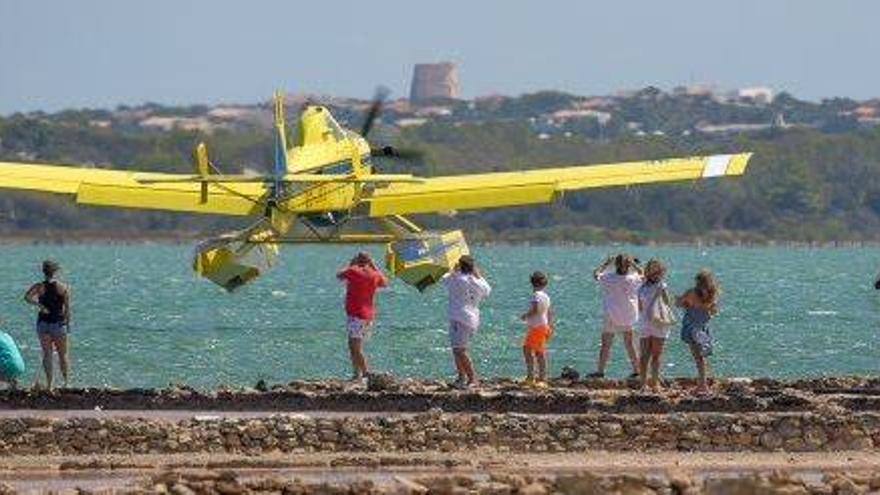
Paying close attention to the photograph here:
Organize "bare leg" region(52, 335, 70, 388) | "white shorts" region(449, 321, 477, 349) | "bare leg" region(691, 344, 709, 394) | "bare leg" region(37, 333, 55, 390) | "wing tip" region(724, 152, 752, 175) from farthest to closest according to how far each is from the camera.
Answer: "wing tip" region(724, 152, 752, 175) < "bare leg" region(52, 335, 70, 388) < "bare leg" region(37, 333, 55, 390) < "white shorts" region(449, 321, 477, 349) < "bare leg" region(691, 344, 709, 394)

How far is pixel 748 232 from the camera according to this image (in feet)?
569

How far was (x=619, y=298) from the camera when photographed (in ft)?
98.3

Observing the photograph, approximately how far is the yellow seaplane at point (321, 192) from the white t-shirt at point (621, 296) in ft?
17.2

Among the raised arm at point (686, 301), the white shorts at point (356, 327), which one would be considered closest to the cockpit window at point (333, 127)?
the white shorts at point (356, 327)

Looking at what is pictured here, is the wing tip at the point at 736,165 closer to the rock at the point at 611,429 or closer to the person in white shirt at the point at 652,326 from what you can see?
the person in white shirt at the point at 652,326

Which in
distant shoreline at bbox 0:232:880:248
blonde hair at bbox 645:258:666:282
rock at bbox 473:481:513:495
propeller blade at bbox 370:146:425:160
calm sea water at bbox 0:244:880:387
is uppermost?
propeller blade at bbox 370:146:425:160

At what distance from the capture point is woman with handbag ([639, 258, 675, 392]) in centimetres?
2781

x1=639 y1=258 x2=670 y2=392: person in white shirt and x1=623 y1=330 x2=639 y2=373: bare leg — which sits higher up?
x1=639 y1=258 x2=670 y2=392: person in white shirt

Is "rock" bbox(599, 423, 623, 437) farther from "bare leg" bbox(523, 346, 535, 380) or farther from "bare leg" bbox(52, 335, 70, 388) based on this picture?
"bare leg" bbox(52, 335, 70, 388)

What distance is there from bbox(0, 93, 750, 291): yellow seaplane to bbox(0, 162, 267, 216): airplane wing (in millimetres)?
11

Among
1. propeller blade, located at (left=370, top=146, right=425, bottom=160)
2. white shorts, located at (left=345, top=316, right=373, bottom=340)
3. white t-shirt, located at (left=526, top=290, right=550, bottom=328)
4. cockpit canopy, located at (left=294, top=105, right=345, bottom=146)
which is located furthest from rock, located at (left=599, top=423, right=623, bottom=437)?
propeller blade, located at (left=370, top=146, right=425, bottom=160)

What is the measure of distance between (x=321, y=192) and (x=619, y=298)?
7787 millimetres

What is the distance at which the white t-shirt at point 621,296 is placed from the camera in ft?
98.0

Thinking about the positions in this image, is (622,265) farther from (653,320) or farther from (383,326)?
(383,326)
